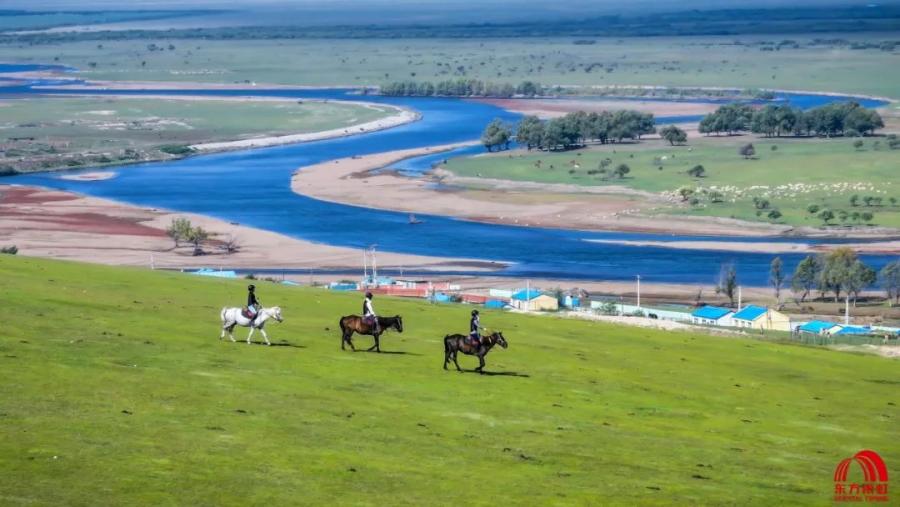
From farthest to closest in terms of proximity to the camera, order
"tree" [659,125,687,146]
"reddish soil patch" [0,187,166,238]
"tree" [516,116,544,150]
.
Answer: "tree" [516,116,544,150]
"tree" [659,125,687,146]
"reddish soil patch" [0,187,166,238]

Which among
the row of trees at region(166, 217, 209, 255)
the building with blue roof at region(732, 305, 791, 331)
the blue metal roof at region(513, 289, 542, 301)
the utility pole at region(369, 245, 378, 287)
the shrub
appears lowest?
Answer: the building with blue roof at region(732, 305, 791, 331)

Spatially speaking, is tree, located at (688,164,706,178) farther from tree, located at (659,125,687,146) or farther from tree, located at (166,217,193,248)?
tree, located at (166,217,193,248)

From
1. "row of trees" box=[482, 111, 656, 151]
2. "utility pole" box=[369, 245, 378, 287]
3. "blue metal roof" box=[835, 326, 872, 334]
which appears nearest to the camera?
"blue metal roof" box=[835, 326, 872, 334]

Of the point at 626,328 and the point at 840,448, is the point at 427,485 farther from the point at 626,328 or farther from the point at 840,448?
the point at 626,328

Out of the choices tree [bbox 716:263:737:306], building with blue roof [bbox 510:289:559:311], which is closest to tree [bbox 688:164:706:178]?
tree [bbox 716:263:737:306]

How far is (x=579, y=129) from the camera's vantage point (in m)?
157

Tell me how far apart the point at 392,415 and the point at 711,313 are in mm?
38839

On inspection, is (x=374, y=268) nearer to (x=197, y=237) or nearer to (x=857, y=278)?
(x=197, y=237)

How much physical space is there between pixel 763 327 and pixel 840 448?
3149 centimetres

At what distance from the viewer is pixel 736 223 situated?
10412cm

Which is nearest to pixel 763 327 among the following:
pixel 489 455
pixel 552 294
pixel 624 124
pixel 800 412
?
pixel 552 294

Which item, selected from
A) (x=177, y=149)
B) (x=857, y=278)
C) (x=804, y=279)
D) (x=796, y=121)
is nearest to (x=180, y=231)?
(x=804, y=279)

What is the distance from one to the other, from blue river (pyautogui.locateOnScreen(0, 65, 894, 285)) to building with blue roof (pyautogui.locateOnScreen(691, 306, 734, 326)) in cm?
1516

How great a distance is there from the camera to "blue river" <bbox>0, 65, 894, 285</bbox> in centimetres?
8781
